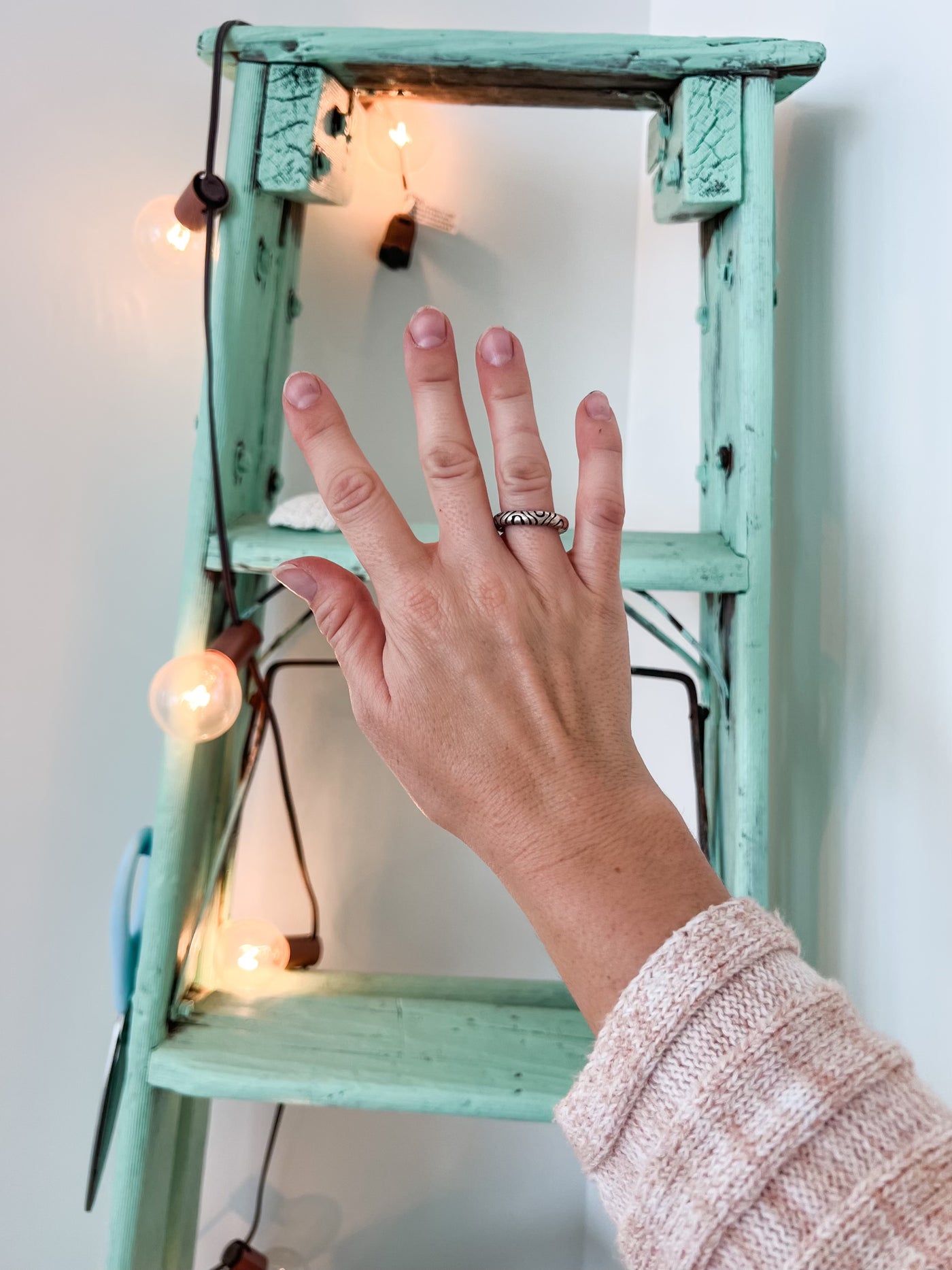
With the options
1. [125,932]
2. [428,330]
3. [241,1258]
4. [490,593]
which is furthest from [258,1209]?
[428,330]

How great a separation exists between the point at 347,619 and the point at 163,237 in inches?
20.5

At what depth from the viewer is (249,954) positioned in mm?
819

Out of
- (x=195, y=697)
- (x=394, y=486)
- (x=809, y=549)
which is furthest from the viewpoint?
(x=394, y=486)

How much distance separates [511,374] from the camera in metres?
0.47

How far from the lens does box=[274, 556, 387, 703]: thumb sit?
18.8 inches

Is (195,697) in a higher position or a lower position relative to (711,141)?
lower

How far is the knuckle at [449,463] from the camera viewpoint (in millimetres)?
454

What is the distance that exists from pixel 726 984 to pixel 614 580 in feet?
0.74

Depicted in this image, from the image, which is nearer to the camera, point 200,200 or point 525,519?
point 525,519

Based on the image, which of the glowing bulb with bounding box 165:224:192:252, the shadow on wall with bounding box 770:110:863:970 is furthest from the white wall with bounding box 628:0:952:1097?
the glowing bulb with bounding box 165:224:192:252

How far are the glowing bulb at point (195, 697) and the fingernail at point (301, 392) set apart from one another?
28 centimetres

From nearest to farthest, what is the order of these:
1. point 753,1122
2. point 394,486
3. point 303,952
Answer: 1. point 753,1122
2. point 303,952
3. point 394,486

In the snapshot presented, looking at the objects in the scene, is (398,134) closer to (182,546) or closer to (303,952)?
(182,546)

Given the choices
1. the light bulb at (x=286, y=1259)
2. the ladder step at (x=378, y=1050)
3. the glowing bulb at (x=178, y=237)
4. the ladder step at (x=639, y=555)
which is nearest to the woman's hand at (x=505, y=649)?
the ladder step at (x=639, y=555)
